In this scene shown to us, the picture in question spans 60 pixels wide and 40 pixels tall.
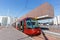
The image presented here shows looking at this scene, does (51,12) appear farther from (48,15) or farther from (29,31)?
(29,31)

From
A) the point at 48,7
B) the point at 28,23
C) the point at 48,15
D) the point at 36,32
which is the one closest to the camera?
the point at 36,32

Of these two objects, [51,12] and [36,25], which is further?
[51,12]

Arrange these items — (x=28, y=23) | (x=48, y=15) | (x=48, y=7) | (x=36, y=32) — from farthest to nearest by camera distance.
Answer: (x=48, y=7) → (x=48, y=15) → (x=28, y=23) → (x=36, y=32)

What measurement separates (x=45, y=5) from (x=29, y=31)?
39.1 metres

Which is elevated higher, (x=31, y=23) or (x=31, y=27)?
(x=31, y=23)

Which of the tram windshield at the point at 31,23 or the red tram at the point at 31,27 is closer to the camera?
the red tram at the point at 31,27

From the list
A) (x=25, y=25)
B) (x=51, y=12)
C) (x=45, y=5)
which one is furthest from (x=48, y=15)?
(x=25, y=25)

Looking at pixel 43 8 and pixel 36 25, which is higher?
pixel 43 8

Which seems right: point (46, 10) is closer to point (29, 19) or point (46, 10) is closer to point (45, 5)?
point (45, 5)

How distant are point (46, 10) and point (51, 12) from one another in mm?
2973

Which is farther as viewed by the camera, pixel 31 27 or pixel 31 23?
pixel 31 23

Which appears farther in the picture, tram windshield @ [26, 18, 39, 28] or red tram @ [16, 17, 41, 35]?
tram windshield @ [26, 18, 39, 28]

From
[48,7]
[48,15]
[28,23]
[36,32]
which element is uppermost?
[48,7]

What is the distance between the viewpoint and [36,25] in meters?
16.9
